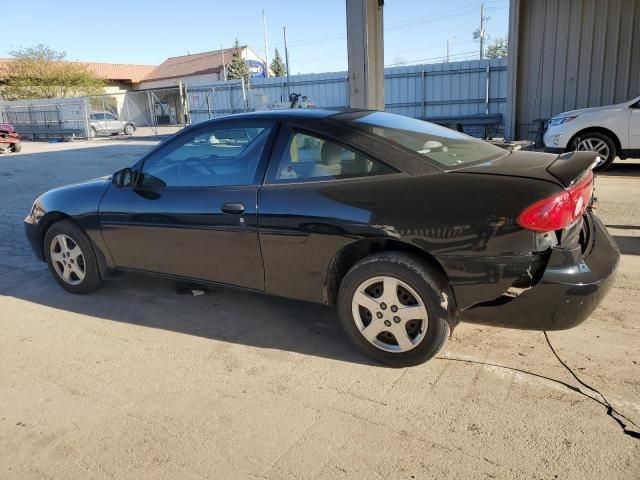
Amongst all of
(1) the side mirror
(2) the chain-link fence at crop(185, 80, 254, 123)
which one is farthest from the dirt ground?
(2) the chain-link fence at crop(185, 80, 254, 123)

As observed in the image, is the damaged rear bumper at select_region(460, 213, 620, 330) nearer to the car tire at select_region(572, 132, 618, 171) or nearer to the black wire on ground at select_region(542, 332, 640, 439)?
the black wire on ground at select_region(542, 332, 640, 439)

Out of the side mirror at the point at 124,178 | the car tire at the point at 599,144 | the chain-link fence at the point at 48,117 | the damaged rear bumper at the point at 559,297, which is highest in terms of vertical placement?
A: the chain-link fence at the point at 48,117

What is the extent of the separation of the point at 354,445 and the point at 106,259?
287 cm

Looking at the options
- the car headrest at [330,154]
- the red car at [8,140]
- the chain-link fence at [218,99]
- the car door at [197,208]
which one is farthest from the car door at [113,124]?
the car headrest at [330,154]

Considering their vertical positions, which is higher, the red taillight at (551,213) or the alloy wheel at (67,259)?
the red taillight at (551,213)

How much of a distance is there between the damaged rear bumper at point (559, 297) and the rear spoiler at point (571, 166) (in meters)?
0.39

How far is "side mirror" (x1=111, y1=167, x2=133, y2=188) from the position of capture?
421cm

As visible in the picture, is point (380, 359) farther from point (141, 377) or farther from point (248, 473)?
point (141, 377)

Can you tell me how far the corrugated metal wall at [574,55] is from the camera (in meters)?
13.0

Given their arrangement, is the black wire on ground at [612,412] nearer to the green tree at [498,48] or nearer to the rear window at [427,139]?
the rear window at [427,139]

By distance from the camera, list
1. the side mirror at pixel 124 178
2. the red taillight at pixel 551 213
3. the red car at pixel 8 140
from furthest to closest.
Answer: the red car at pixel 8 140 → the side mirror at pixel 124 178 → the red taillight at pixel 551 213

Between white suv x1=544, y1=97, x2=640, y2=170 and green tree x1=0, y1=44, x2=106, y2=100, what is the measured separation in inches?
1789

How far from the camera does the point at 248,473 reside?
2.36 m

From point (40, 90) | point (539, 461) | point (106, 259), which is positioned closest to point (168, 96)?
point (40, 90)
